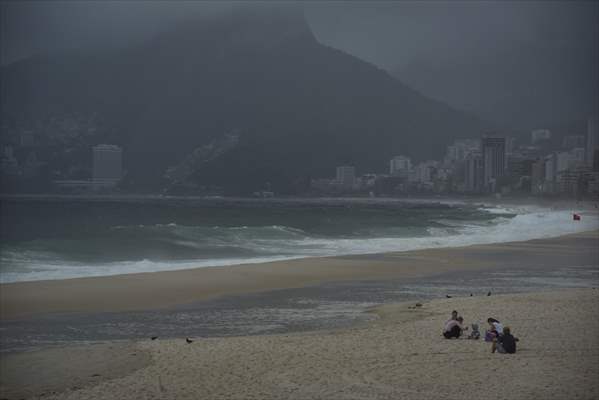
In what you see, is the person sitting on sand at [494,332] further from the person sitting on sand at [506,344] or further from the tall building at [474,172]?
the tall building at [474,172]

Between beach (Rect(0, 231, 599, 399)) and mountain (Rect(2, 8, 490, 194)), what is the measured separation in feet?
229

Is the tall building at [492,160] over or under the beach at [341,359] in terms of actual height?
over

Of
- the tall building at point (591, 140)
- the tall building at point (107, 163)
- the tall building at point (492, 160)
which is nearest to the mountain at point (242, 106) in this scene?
the tall building at point (107, 163)

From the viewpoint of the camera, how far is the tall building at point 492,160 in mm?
98312

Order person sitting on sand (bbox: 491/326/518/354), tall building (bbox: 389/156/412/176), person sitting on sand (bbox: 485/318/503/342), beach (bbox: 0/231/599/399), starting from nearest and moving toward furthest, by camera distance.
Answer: beach (bbox: 0/231/599/399) < person sitting on sand (bbox: 491/326/518/354) < person sitting on sand (bbox: 485/318/503/342) < tall building (bbox: 389/156/412/176)

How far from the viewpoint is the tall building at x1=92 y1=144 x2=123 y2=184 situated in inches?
3428

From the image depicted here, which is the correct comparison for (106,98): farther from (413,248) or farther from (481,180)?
(413,248)

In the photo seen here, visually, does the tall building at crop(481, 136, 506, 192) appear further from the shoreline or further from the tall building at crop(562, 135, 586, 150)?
the shoreline

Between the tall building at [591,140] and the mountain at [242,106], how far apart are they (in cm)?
5930

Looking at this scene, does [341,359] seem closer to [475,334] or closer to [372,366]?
[372,366]

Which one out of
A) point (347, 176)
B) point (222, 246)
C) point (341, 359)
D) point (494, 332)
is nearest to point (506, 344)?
point (494, 332)

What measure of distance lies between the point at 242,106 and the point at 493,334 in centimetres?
12923

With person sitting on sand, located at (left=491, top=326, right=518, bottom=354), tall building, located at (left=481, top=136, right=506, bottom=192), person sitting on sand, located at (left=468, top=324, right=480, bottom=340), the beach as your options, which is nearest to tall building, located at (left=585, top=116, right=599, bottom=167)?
the beach

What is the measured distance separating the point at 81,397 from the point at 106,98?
338 feet
